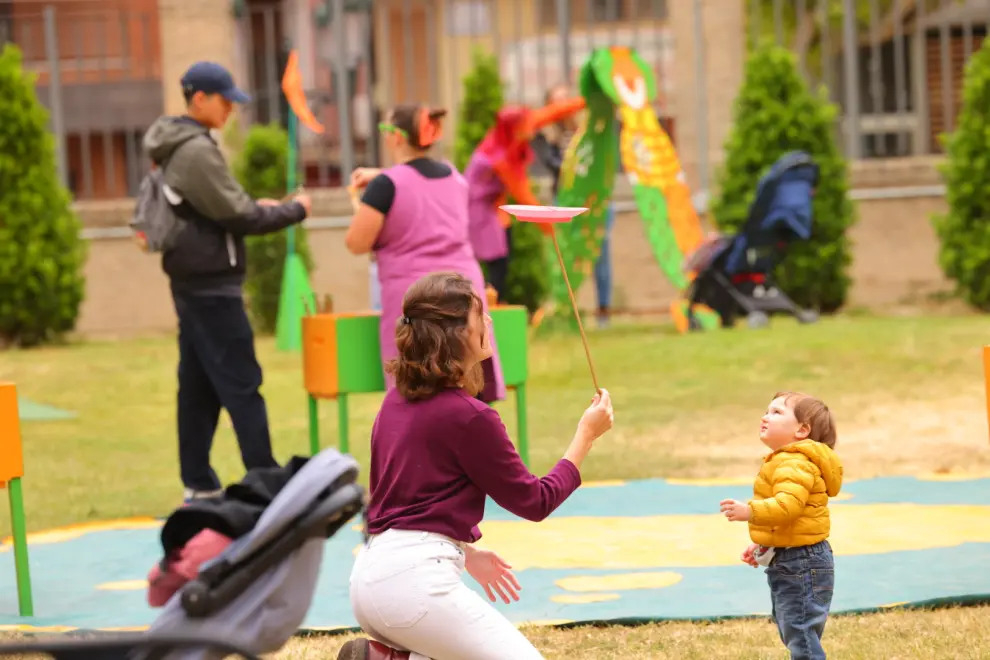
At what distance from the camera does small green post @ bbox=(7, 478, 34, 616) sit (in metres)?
5.29

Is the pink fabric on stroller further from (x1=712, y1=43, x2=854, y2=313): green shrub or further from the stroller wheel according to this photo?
(x1=712, y1=43, x2=854, y2=313): green shrub

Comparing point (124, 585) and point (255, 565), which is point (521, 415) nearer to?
point (124, 585)

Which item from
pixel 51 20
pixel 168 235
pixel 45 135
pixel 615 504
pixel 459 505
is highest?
pixel 51 20

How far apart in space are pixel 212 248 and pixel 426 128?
1017 mm

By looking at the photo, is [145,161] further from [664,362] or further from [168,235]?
[168,235]

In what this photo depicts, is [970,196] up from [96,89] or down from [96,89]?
down

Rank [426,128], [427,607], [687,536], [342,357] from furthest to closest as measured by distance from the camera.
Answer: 1. [342,357]
2. [426,128]
3. [687,536]
4. [427,607]

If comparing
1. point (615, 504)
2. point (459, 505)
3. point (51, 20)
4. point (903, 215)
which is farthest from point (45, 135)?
point (459, 505)

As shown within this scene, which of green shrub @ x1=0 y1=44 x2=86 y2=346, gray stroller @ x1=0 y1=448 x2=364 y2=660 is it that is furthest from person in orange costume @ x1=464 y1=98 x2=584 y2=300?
gray stroller @ x1=0 y1=448 x2=364 y2=660

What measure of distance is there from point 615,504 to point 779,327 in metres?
6.63

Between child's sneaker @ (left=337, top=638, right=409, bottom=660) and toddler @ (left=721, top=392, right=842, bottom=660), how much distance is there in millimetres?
894

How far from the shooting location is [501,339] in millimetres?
6965

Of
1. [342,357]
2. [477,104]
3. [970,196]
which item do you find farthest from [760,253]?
[342,357]

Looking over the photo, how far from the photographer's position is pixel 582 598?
5.20 meters
